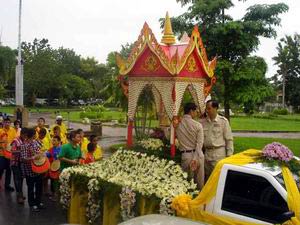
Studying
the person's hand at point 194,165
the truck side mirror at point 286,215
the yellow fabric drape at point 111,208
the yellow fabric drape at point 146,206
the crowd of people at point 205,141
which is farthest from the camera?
the crowd of people at point 205,141

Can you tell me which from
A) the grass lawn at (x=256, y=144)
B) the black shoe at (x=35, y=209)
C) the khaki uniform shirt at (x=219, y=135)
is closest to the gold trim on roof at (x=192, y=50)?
the khaki uniform shirt at (x=219, y=135)

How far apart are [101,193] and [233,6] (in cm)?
1078

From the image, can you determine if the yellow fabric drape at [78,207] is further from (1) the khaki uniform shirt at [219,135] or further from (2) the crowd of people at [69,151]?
(1) the khaki uniform shirt at [219,135]

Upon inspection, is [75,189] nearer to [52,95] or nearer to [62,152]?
[62,152]

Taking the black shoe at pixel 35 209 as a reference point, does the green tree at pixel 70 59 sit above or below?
above

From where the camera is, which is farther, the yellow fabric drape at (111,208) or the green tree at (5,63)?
the green tree at (5,63)

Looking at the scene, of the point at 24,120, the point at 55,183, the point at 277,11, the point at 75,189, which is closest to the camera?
the point at 75,189

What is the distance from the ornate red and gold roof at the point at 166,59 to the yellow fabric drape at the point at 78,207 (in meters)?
2.62

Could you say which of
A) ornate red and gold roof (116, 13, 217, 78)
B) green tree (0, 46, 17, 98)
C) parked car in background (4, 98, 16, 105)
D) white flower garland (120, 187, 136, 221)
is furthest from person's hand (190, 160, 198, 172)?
parked car in background (4, 98, 16, 105)

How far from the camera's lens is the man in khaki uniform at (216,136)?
674 cm

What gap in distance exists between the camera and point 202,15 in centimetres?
1505

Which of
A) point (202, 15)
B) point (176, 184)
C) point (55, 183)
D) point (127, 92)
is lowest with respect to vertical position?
point (55, 183)

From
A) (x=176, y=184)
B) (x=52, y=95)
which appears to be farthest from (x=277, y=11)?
(x=52, y=95)

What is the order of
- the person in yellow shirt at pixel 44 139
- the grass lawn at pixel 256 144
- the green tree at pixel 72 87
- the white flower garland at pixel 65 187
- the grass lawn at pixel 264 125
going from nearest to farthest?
the white flower garland at pixel 65 187 → the person in yellow shirt at pixel 44 139 → the grass lawn at pixel 256 144 → the grass lawn at pixel 264 125 → the green tree at pixel 72 87
